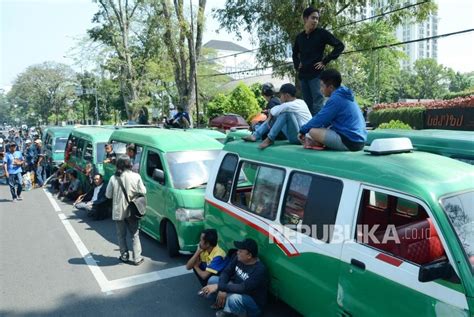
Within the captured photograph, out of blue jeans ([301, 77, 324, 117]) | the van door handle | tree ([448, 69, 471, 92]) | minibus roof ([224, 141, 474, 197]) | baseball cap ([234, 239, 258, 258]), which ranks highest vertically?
tree ([448, 69, 471, 92])

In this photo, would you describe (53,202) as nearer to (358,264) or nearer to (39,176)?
(39,176)

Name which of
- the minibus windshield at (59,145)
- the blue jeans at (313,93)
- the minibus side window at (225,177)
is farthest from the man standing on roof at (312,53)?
the minibus windshield at (59,145)

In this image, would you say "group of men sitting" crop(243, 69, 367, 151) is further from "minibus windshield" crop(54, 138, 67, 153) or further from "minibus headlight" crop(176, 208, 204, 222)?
"minibus windshield" crop(54, 138, 67, 153)

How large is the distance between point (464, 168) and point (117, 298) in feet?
14.5

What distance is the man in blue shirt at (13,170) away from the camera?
12.2m

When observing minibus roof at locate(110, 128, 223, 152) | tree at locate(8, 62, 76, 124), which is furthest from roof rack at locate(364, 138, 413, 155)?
tree at locate(8, 62, 76, 124)

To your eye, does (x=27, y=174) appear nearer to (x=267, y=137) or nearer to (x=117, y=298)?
(x=117, y=298)

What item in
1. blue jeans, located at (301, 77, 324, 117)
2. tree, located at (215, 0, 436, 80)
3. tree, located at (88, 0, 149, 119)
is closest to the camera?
blue jeans, located at (301, 77, 324, 117)

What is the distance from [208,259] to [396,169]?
8.99 feet

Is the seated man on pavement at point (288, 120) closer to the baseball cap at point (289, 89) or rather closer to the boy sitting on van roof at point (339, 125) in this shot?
the baseball cap at point (289, 89)

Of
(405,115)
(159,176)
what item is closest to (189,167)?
(159,176)

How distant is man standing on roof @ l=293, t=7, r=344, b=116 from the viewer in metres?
5.84

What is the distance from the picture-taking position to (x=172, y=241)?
6.67m

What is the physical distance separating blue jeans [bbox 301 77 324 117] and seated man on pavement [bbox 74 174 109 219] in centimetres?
543
